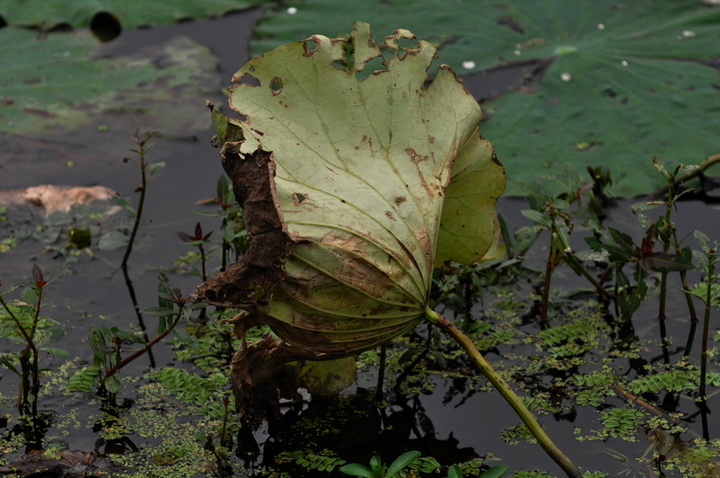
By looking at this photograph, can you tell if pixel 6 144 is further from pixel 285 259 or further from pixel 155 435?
pixel 285 259

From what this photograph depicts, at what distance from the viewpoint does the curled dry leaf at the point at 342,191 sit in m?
1.68

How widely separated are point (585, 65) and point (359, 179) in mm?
2048

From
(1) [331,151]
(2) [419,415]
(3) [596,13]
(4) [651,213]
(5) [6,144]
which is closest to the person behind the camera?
(1) [331,151]

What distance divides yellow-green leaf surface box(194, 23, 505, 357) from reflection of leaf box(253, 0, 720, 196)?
42.9 inches

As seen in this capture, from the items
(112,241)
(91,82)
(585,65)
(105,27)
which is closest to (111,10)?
(105,27)

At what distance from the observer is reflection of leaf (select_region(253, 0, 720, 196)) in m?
3.12

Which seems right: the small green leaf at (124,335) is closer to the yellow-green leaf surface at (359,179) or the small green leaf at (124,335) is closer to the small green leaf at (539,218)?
A: the yellow-green leaf surface at (359,179)

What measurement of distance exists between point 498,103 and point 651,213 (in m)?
0.86

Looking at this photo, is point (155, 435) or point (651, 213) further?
point (651, 213)

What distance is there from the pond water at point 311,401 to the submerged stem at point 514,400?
119 millimetres

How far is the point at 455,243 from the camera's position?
2.15 m

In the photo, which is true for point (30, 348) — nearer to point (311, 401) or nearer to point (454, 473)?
point (311, 401)

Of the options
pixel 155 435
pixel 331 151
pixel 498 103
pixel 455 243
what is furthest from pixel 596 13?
pixel 155 435

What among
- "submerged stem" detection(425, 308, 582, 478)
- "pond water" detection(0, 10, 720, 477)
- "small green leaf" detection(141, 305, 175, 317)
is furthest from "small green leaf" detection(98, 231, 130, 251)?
"submerged stem" detection(425, 308, 582, 478)
